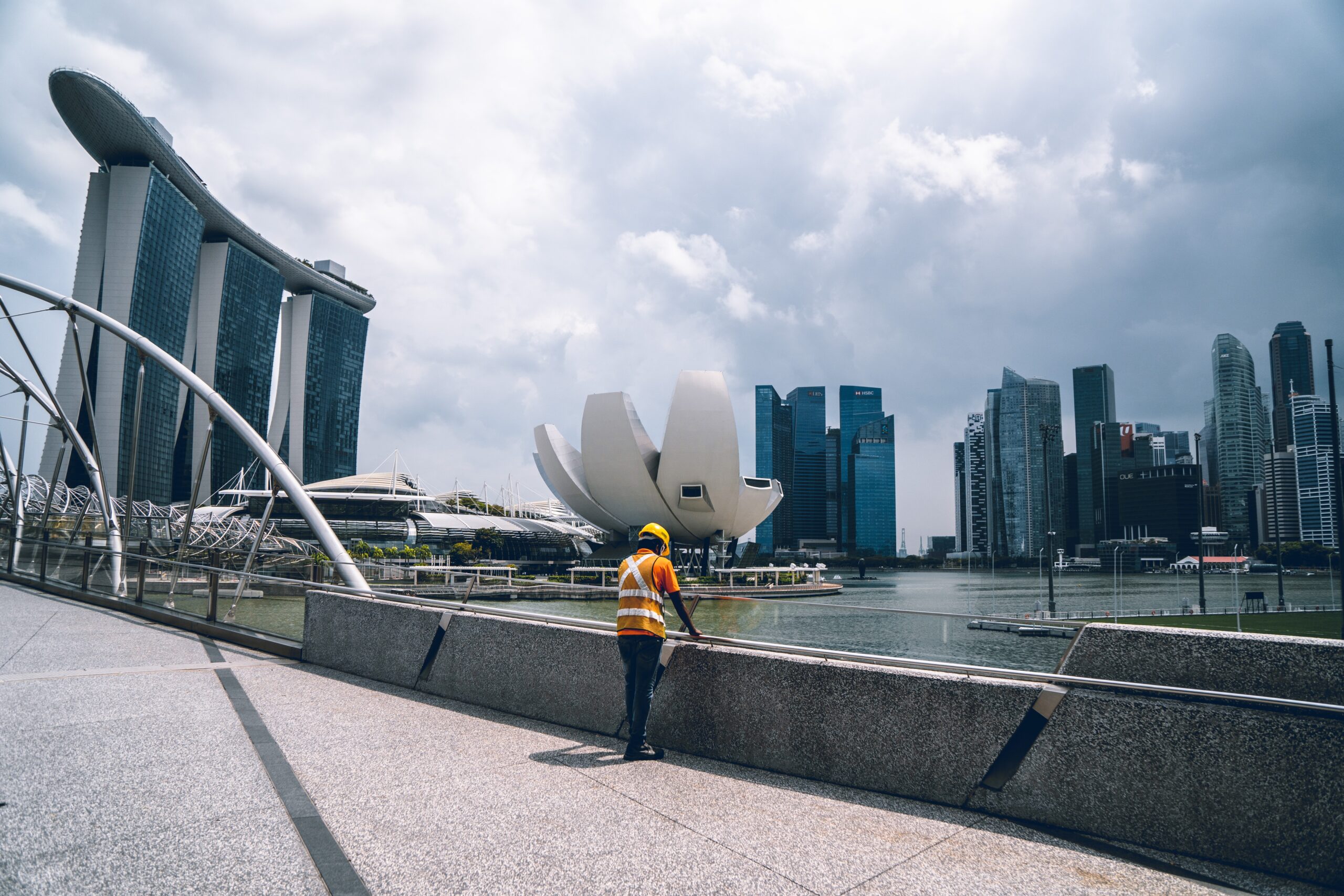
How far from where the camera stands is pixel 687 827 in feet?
10.9

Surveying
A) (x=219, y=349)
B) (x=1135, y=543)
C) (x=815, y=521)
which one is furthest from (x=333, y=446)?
(x=1135, y=543)

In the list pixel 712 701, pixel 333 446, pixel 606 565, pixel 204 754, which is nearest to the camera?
pixel 204 754

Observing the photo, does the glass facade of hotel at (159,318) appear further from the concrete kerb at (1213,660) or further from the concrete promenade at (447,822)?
the concrete kerb at (1213,660)

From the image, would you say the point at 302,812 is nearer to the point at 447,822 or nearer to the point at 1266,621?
the point at 447,822

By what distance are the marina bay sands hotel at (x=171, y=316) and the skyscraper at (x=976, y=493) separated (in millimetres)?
134362

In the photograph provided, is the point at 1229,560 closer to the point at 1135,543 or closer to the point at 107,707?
the point at 1135,543

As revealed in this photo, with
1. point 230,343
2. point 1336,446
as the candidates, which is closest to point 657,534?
point 1336,446

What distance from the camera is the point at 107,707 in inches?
201

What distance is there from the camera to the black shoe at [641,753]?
4.43 meters

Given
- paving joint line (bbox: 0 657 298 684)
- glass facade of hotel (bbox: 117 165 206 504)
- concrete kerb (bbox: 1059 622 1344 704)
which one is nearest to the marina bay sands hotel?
glass facade of hotel (bbox: 117 165 206 504)

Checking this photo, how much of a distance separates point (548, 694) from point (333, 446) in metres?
134

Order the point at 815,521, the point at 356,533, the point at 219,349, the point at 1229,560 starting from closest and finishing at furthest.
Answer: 1. the point at 356,533
2. the point at 219,349
3. the point at 1229,560
4. the point at 815,521

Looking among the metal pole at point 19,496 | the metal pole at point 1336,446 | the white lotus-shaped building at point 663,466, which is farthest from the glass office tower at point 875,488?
the metal pole at point 19,496

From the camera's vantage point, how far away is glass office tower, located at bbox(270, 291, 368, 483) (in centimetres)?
12212
